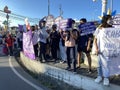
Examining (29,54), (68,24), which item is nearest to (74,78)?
(68,24)

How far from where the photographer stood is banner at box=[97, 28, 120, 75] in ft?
34.0

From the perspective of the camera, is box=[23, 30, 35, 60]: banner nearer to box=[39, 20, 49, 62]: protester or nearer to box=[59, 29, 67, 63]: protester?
box=[39, 20, 49, 62]: protester

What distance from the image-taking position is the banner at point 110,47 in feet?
34.0

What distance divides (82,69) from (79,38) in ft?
4.33

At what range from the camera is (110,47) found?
10.4 meters

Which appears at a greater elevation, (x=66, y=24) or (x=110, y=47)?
(x=66, y=24)

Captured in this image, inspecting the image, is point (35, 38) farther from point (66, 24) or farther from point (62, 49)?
point (66, 24)

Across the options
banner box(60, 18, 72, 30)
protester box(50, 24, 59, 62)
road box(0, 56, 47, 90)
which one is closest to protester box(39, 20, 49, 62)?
protester box(50, 24, 59, 62)

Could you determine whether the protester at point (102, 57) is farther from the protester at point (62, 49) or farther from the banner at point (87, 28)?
the protester at point (62, 49)

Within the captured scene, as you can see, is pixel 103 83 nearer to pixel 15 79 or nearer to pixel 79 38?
pixel 79 38

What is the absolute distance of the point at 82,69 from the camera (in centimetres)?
1406

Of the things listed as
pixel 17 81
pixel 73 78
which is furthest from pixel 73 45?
pixel 17 81

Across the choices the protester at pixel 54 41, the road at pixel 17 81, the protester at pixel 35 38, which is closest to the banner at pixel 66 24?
the protester at pixel 54 41

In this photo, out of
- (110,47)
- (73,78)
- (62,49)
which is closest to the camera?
(110,47)
